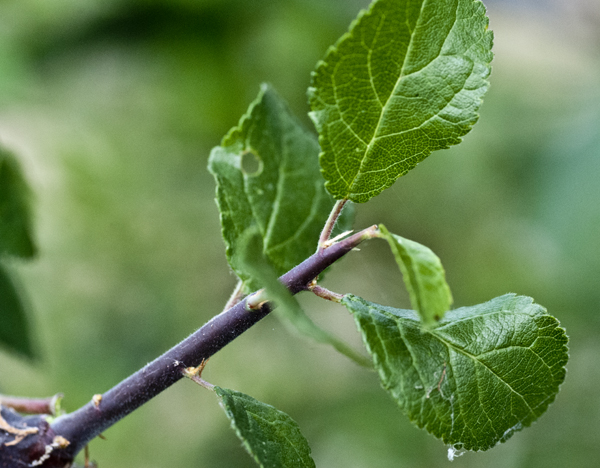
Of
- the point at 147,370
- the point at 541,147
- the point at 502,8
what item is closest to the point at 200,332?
the point at 147,370

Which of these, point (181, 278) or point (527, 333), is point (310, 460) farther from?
point (181, 278)

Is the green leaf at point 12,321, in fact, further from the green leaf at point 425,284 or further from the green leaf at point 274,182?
the green leaf at point 425,284

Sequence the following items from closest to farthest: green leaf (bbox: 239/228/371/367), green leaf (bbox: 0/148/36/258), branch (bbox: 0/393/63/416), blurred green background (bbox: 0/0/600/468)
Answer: green leaf (bbox: 239/228/371/367)
branch (bbox: 0/393/63/416)
green leaf (bbox: 0/148/36/258)
blurred green background (bbox: 0/0/600/468)

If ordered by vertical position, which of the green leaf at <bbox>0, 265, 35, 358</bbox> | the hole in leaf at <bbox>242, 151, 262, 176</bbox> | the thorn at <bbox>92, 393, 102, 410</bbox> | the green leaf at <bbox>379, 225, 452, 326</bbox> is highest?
the hole in leaf at <bbox>242, 151, 262, 176</bbox>

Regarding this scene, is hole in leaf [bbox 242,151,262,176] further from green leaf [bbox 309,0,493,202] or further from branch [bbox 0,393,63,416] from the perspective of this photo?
branch [bbox 0,393,63,416]

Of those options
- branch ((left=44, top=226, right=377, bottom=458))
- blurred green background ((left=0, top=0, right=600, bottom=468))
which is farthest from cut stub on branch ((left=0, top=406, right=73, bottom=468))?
blurred green background ((left=0, top=0, right=600, bottom=468))

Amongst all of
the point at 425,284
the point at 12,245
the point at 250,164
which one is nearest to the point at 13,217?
the point at 12,245
